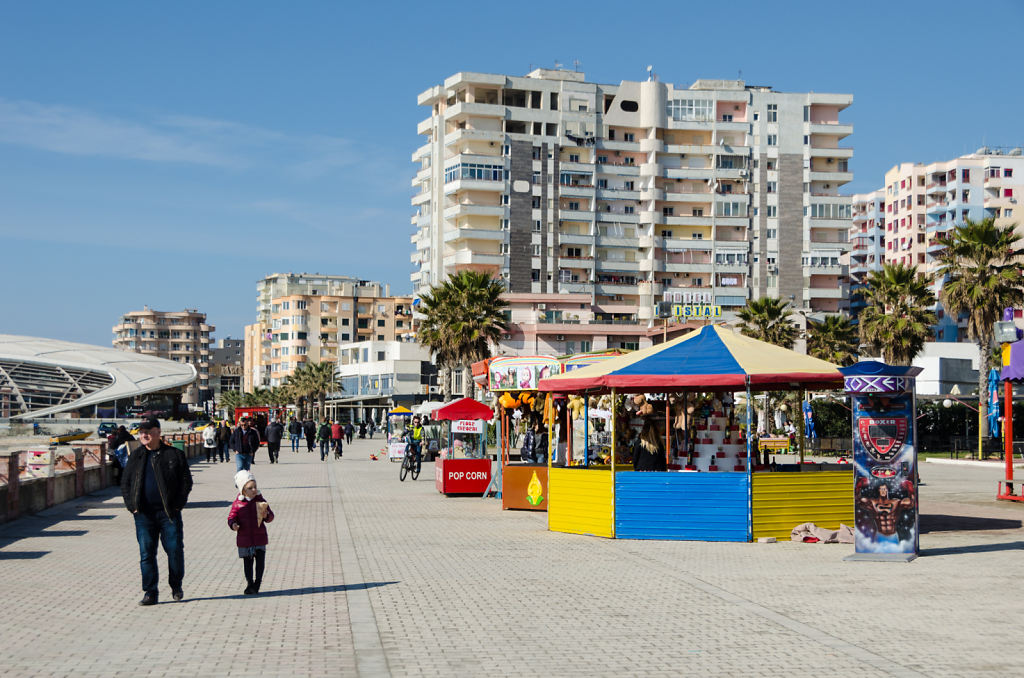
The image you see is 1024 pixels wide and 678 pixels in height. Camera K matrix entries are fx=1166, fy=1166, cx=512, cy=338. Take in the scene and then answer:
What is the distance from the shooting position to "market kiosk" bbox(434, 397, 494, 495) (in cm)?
2588

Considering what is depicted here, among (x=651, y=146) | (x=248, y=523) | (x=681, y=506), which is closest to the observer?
(x=248, y=523)

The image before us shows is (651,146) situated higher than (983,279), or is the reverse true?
(651,146)

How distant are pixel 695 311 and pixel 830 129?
23.9m

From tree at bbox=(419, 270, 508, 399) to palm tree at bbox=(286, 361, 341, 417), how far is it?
58637 mm

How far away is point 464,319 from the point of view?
63.9m

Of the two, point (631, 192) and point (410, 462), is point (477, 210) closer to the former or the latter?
point (631, 192)

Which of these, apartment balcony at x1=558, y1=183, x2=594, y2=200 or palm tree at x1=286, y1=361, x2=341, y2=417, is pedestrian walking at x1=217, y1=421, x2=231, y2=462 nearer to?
apartment balcony at x1=558, y1=183, x2=594, y2=200

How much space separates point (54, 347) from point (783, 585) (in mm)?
111562

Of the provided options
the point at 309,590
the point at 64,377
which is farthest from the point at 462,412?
the point at 64,377

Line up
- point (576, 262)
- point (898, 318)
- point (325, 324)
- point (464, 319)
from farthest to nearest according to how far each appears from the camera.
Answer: point (325, 324), point (576, 262), point (464, 319), point (898, 318)

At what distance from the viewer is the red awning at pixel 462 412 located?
26.8 meters

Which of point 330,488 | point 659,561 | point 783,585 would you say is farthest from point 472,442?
point 783,585

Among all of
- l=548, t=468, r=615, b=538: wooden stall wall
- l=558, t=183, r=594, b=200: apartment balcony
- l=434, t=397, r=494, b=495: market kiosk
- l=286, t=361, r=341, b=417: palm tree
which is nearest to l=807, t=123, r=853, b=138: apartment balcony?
l=558, t=183, r=594, b=200: apartment balcony

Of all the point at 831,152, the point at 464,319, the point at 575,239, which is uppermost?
the point at 831,152
